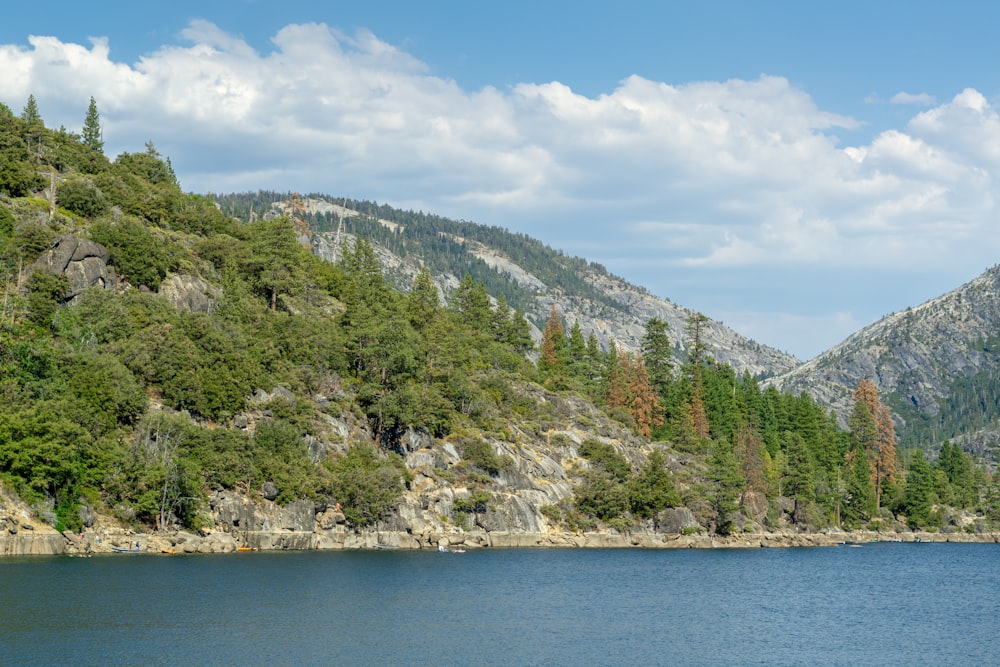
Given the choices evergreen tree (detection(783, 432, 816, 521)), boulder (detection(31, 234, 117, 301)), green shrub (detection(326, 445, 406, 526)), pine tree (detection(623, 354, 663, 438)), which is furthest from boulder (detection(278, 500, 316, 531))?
evergreen tree (detection(783, 432, 816, 521))

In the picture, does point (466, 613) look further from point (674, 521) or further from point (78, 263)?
point (78, 263)

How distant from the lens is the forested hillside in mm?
104125

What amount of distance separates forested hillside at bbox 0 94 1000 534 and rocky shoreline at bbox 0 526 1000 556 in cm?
219

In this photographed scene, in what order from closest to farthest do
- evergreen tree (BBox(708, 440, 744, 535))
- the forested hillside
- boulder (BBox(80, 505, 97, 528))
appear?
boulder (BBox(80, 505, 97, 528)) < the forested hillside < evergreen tree (BBox(708, 440, 744, 535))

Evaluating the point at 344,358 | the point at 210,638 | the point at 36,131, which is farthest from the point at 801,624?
the point at 36,131

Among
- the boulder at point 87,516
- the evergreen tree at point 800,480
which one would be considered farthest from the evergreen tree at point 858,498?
the boulder at point 87,516

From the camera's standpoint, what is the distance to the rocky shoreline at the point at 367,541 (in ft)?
299

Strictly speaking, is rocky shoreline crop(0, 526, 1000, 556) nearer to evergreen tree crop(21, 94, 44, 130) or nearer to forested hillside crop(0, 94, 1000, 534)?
forested hillside crop(0, 94, 1000, 534)

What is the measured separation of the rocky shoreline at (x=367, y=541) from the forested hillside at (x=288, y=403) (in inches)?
86.4

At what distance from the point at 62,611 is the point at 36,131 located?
369ft

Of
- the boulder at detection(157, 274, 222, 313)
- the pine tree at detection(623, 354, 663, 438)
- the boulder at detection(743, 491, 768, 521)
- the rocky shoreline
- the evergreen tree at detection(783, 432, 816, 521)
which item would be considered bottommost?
the rocky shoreline

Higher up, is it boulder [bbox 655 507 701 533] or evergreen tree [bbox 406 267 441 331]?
evergreen tree [bbox 406 267 441 331]

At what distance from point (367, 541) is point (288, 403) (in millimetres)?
21740

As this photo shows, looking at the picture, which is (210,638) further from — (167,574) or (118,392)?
(118,392)
